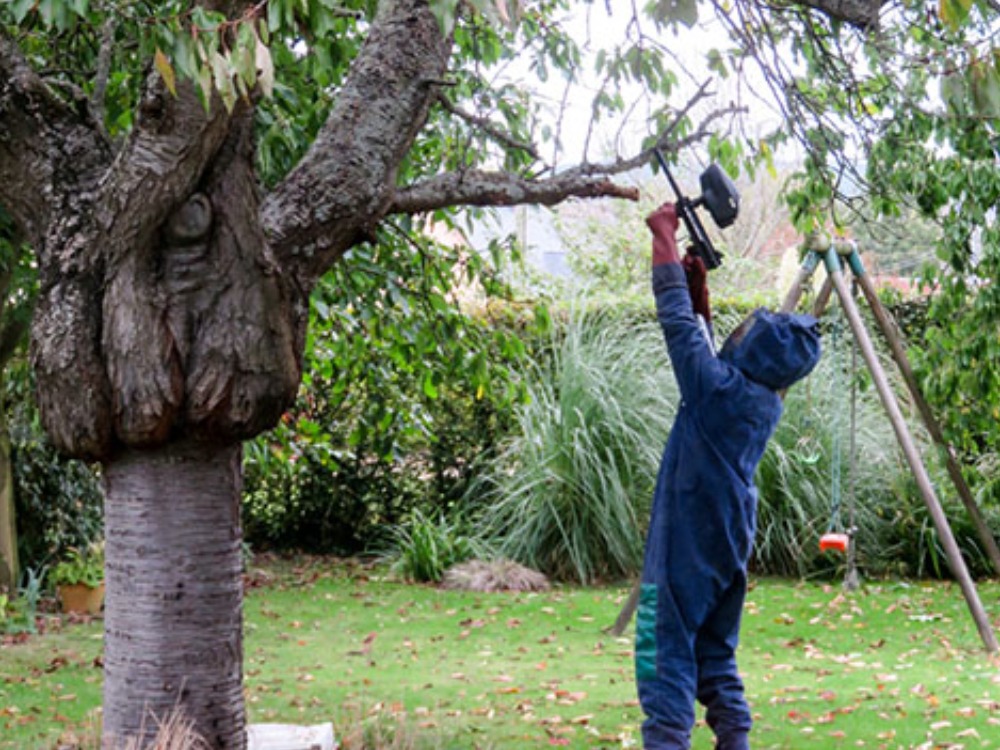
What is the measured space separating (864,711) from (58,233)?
176 inches

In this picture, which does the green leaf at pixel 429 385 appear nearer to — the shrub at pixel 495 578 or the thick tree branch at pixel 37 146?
the thick tree branch at pixel 37 146

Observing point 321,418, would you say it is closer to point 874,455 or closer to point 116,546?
point 874,455

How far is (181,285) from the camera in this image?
14.1 feet

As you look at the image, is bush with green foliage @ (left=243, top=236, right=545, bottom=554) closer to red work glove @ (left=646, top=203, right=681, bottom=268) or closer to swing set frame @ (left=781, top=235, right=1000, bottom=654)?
swing set frame @ (left=781, top=235, right=1000, bottom=654)

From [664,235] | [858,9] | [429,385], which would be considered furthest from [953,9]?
[429,385]

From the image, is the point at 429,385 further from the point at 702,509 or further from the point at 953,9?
the point at 953,9

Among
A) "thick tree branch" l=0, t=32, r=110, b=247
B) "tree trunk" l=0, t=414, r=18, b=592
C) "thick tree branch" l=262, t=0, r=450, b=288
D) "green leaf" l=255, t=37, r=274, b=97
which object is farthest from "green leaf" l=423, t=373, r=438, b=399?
"tree trunk" l=0, t=414, r=18, b=592

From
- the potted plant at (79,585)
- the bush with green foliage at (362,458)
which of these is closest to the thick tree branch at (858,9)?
the bush with green foliage at (362,458)

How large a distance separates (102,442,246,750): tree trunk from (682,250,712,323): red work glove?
5.89 feet

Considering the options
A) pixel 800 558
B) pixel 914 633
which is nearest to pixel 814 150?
pixel 914 633

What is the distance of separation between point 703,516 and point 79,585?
24.0 feet

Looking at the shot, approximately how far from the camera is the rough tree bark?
4223mm

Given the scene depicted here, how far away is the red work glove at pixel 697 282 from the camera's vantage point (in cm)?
494

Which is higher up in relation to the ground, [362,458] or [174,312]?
[174,312]
